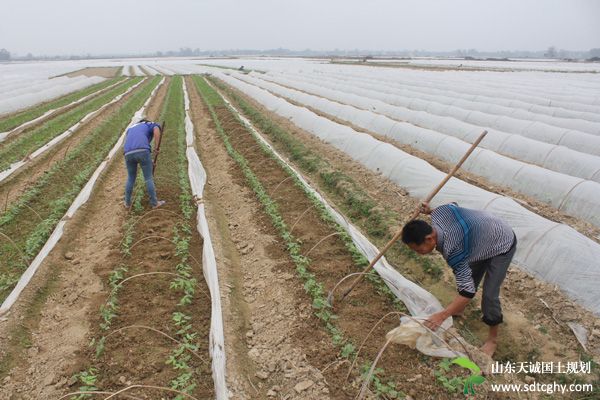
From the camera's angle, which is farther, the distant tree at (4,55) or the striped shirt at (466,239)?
the distant tree at (4,55)

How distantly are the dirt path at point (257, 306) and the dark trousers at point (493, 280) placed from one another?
Answer: 181 cm

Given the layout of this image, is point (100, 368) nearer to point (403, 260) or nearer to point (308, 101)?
point (403, 260)

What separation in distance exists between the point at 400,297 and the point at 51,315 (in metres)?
4.36

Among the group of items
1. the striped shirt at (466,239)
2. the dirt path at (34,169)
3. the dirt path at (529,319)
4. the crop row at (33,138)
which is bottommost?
the dirt path at (529,319)

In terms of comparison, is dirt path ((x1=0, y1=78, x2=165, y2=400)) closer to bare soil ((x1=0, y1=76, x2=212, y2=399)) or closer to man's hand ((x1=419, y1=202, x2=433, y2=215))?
bare soil ((x1=0, y1=76, x2=212, y2=399))

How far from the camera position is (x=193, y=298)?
4898 mm

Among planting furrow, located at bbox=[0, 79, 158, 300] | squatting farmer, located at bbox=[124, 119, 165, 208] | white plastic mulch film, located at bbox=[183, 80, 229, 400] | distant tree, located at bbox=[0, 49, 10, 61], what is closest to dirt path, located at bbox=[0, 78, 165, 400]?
planting furrow, located at bbox=[0, 79, 158, 300]

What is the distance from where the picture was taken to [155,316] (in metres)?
4.57

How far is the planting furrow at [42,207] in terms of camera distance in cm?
566

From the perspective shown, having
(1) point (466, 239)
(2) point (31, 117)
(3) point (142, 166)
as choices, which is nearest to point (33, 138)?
(2) point (31, 117)

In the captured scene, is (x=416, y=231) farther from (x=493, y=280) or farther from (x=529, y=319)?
(x=529, y=319)

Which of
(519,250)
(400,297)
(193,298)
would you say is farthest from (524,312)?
(193,298)

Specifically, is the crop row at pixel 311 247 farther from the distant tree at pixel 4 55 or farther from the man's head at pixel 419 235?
the distant tree at pixel 4 55

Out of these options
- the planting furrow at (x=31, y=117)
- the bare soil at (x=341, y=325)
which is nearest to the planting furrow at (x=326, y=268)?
the bare soil at (x=341, y=325)
